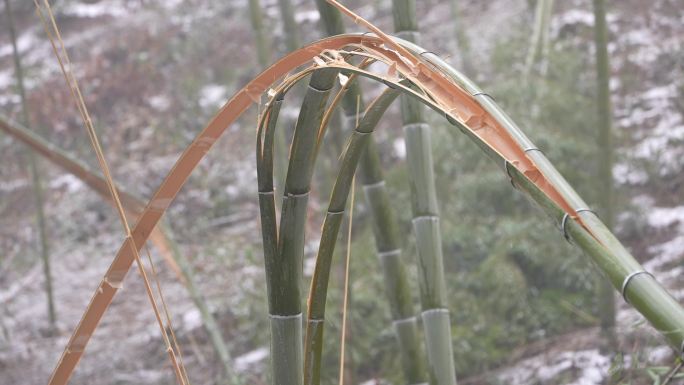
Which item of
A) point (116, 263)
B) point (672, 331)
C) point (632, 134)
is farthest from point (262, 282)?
point (672, 331)

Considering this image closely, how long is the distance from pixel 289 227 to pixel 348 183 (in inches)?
4.0

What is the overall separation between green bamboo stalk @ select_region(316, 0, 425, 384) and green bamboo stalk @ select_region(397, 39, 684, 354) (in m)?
0.58

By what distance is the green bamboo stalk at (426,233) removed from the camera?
3.34 feet

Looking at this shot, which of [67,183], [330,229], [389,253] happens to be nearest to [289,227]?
[330,229]

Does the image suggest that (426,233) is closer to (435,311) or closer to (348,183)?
(435,311)

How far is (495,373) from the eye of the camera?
2734 mm

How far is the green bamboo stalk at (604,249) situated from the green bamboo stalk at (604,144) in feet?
7.11

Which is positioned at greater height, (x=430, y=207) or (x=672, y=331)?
(x=430, y=207)

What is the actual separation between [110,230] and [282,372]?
13.6 feet

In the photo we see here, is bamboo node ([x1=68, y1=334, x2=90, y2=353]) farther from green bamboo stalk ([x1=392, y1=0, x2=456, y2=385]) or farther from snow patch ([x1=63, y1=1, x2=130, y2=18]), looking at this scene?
snow patch ([x1=63, y1=1, x2=130, y2=18])

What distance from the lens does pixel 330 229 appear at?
783 millimetres

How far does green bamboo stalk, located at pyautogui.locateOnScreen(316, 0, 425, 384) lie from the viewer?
1141 mm

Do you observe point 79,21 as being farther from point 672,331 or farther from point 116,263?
point 672,331

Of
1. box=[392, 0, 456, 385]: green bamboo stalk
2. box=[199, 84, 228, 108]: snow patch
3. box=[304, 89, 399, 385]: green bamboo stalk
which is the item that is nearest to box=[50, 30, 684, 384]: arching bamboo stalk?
box=[304, 89, 399, 385]: green bamboo stalk
